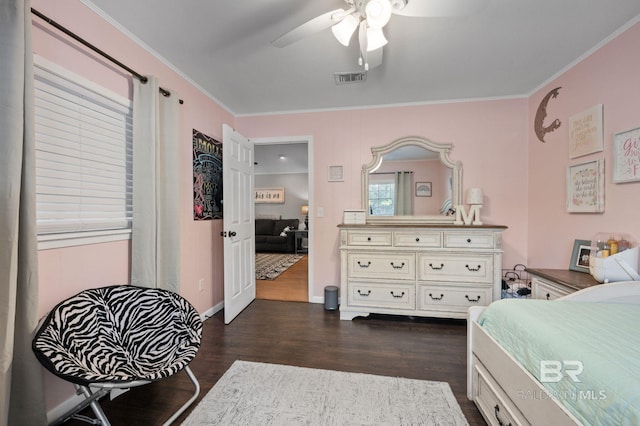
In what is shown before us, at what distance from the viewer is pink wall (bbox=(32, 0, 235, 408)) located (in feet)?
4.57

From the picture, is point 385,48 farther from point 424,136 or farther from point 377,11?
point 424,136

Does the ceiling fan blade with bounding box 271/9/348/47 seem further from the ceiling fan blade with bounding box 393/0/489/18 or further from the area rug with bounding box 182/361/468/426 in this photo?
the area rug with bounding box 182/361/468/426

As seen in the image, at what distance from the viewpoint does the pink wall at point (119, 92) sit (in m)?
1.39

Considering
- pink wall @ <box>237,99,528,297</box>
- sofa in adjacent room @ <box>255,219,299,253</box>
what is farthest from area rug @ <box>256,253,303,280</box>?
pink wall @ <box>237,99,528,297</box>

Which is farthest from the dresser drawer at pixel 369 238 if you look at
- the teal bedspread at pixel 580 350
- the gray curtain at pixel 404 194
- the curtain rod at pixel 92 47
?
the curtain rod at pixel 92 47

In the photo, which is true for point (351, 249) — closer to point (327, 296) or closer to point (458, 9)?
point (327, 296)

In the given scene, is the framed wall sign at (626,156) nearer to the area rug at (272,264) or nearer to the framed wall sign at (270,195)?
the area rug at (272,264)

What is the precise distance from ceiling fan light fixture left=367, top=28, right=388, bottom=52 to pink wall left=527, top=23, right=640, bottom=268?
1.79 metres

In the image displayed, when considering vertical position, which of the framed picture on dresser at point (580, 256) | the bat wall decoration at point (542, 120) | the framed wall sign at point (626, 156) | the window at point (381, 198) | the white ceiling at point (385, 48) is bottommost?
the framed picture on dresser at point (580, 256)

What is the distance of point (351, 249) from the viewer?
2.69m

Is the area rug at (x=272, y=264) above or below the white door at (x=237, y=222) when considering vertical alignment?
below

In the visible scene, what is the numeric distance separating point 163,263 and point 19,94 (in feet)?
4.11

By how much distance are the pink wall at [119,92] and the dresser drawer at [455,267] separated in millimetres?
2267

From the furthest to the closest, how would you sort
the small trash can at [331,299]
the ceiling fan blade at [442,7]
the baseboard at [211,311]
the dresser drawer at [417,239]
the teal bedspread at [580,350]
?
the small trash can at [331,299] → the baseboard at [211,311] → the dresser drawer at [417,239] → the ceiling fan blade at [442,7] → the teal bedspread at [580,350]
